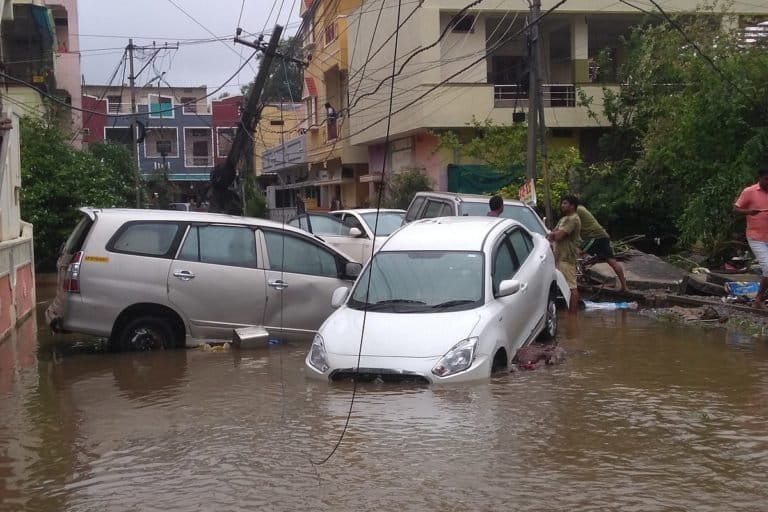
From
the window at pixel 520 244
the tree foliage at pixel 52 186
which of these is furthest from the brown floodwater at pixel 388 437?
the tree foliage at pixel 52 186

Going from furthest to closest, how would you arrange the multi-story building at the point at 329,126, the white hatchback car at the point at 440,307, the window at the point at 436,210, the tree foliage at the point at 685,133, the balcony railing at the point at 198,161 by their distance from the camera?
the balcony railing at the point at 198,161, the multi-story building at the point at 329,126, the tree foliage at the point at 685,133, the window at the point at 436,210, the white hatchback car at the point at 440,307

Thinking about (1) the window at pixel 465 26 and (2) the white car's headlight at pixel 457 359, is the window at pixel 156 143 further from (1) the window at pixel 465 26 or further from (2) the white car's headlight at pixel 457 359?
(2) the white car's headlight at pixel 457 359

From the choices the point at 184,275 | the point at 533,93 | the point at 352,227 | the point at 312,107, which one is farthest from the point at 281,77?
the point at 184,275

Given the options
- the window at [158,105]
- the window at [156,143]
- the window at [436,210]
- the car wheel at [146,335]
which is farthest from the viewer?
the window at [156,143]

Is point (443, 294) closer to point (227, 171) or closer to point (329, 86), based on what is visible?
point (227, 171)

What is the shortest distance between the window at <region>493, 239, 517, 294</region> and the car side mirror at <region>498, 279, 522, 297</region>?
0.62 feet

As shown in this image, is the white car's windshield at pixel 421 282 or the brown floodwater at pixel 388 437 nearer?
the brown floodwater at pixel 388 437

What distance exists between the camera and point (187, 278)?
10406 millimetres

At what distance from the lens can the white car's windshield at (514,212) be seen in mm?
13867

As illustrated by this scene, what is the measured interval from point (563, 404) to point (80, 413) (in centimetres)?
401

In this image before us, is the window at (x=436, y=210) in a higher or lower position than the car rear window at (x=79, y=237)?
higher

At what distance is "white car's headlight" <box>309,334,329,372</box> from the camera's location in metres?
8.28

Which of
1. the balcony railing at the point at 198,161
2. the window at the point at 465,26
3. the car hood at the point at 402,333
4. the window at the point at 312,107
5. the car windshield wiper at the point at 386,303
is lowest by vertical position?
the car hood at the point at 402,333

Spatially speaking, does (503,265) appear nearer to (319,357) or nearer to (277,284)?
(319,357)
